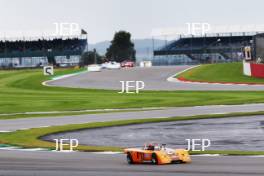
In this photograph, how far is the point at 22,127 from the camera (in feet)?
130

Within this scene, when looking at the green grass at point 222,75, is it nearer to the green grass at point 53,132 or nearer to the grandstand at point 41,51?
the green grass at point 53,132

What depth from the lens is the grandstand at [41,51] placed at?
187 meters

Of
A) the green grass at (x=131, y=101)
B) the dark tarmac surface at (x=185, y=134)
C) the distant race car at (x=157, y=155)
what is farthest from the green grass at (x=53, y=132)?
the green grass at (x=131, y=101)

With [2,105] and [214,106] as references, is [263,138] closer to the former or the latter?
[214,106]

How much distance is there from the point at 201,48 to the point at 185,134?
156804 mm

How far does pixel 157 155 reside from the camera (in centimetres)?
2377

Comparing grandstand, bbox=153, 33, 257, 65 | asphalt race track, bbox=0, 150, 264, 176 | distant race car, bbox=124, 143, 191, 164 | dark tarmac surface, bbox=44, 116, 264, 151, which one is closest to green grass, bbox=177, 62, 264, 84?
dark tarmac surface, bbox=44, 116, 264, 151

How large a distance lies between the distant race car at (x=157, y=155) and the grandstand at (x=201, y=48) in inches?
6072

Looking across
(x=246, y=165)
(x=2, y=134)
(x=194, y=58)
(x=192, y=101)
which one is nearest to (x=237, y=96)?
(x=192, y=101)

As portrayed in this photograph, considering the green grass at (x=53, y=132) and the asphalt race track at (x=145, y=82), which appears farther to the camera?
the asphalt race track at (x=145, y=82)

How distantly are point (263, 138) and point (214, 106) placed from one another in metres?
19.4

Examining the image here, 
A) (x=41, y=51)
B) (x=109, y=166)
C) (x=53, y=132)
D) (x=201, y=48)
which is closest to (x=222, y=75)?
(x=53, y=132)

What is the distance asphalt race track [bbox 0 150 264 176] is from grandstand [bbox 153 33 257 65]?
153 m

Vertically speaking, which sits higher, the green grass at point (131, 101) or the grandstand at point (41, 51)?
the grandstand at point (41, 51)
